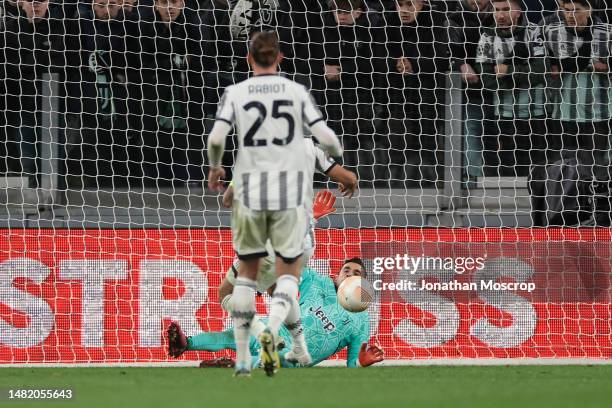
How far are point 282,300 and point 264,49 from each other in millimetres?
1399

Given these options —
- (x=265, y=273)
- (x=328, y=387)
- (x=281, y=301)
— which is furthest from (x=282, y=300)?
(x=265, y=273)

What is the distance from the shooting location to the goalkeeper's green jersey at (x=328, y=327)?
962cm

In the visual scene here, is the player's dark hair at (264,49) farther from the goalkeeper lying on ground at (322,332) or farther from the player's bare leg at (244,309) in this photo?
the goalkeeper lying on ground at (322,332)

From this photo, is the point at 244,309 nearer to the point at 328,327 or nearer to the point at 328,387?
the point at 328,387

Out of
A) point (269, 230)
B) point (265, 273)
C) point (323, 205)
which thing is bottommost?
point (265, 273)

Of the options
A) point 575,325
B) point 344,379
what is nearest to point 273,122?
point 344,379

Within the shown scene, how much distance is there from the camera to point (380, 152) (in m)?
12.2

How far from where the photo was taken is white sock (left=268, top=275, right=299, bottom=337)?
718cm

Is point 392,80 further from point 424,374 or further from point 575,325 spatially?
point 424,374

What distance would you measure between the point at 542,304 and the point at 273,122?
4.68 meters

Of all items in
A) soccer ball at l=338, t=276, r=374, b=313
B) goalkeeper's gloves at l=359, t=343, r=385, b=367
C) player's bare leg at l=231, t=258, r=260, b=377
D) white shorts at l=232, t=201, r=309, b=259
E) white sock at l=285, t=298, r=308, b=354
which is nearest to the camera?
white shorts at l=232, t=201, r=309, b=259

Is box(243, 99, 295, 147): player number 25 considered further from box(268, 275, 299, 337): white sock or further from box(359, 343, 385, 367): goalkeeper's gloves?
box(359, 343, 385, 367): goalkeeper's gloves

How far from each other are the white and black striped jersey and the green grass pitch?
1046 mm

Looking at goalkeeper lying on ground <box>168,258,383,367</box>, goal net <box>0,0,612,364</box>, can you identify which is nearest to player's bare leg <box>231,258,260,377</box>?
goalkeeper lying on ground <box>168,258,383,367</box>
